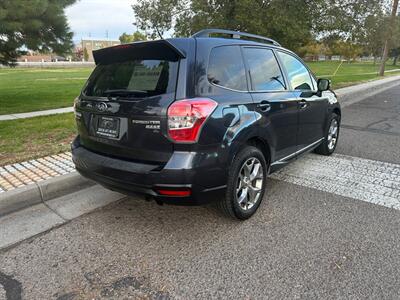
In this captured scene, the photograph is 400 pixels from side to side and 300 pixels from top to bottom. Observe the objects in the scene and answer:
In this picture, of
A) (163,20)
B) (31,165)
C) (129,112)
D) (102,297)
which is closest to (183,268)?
(102,297)

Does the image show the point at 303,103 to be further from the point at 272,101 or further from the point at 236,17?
the point at 236,17

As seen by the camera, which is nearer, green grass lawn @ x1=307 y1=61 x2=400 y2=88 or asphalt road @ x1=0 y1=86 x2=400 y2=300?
asphalt road @ x1=0 y1=86 x2=400 y2=300

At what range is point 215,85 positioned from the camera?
9.54 ft

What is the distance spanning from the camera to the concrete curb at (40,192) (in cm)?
358

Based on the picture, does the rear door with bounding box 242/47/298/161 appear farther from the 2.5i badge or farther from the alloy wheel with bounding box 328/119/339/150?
the alloy wheel with bounding box 328/119/339/150

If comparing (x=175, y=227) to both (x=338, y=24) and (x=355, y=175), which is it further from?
(x=338, y=24)

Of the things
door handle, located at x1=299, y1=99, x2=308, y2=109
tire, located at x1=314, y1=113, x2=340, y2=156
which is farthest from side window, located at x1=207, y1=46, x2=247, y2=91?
tire, located at x1=314, y1=113, x2=340, y2=156

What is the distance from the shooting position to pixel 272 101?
11.7 ft

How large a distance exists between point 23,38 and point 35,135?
4.16m

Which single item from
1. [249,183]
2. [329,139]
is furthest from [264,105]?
[329,139]

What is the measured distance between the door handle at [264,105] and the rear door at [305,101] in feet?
2.62

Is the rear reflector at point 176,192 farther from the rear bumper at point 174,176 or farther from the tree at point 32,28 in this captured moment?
the tree at point 32,28

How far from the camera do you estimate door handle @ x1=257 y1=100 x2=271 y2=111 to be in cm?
334

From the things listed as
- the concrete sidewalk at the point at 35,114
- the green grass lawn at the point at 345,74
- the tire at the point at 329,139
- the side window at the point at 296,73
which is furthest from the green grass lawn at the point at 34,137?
the green grass lawn at the point at 345,74
